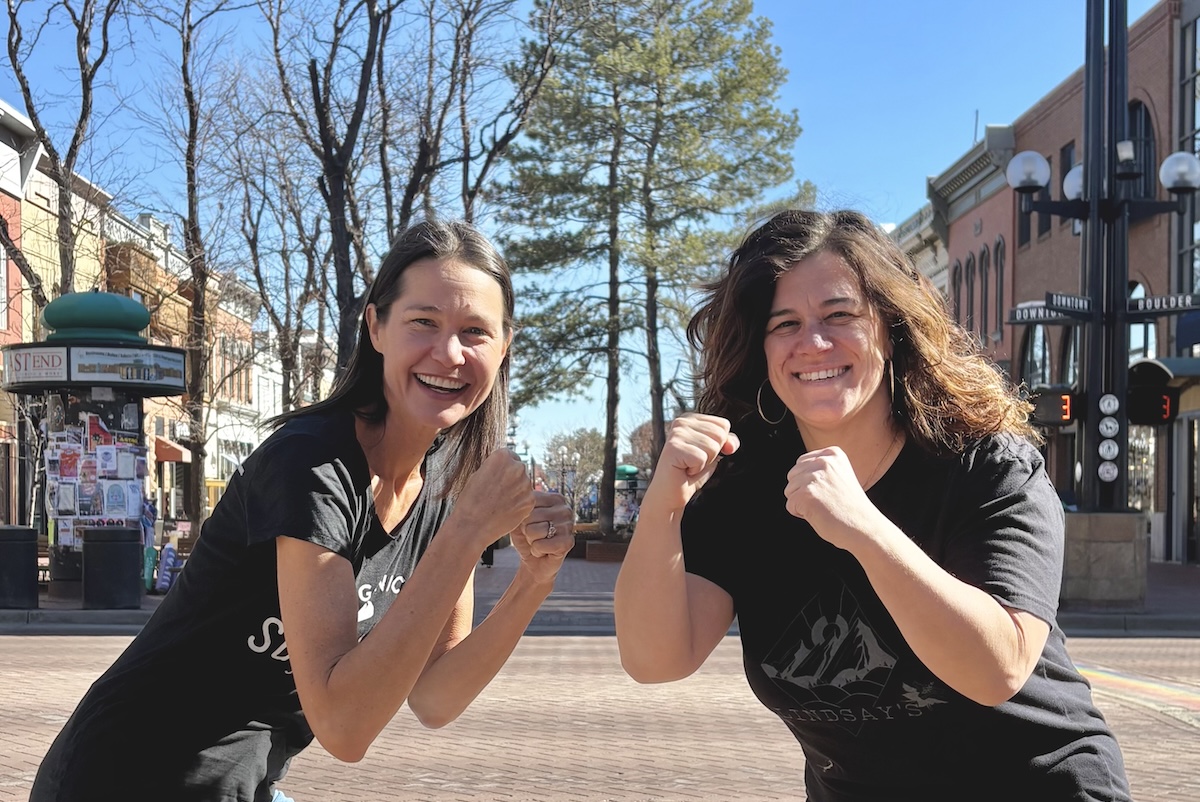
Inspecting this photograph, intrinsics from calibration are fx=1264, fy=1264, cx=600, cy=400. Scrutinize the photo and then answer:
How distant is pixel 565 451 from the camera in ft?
237

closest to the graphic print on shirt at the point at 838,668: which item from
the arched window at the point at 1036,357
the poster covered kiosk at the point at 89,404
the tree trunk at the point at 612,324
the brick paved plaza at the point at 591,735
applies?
the brick paved plaza at the point at 591,735

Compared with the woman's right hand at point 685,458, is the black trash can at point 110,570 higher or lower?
lower

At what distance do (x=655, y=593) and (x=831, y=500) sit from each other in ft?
1.50

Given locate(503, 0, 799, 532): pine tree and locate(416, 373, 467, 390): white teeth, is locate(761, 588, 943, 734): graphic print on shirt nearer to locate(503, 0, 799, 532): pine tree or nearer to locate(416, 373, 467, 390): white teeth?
locate(416, 373, 467, 390): white teeth

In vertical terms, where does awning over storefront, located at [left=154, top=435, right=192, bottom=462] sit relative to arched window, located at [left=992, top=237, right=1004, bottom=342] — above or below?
below

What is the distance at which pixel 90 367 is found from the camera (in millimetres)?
17000

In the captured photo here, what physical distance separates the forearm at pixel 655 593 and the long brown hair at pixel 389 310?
1.92 feet

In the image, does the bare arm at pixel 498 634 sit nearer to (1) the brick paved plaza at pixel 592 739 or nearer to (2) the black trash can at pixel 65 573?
(1) the brick paved plaza at pixel 592 739

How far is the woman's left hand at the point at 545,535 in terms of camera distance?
2.58m

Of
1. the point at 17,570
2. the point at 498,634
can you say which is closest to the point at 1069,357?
the point at 17,570

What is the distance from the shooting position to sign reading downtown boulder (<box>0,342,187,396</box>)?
55.3 ft

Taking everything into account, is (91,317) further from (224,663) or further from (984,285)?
(984,285)

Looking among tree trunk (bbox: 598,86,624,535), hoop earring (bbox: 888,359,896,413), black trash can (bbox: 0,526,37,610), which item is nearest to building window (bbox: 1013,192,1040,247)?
tree trunk (bbox: 598,86,624,535)

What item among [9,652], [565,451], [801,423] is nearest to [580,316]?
[9,652]
